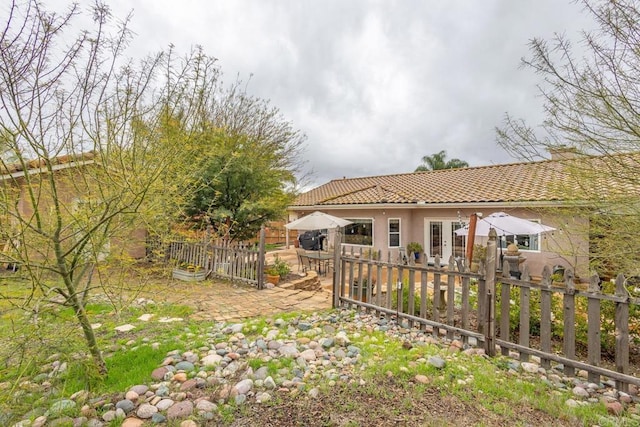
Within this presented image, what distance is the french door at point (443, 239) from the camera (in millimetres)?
13578

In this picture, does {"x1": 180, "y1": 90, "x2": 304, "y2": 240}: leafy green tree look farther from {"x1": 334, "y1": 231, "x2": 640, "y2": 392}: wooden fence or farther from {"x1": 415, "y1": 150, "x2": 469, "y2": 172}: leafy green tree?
{"x1": 415, "y1": 150, "x2": 469, "y2": 172}: leafy green tree

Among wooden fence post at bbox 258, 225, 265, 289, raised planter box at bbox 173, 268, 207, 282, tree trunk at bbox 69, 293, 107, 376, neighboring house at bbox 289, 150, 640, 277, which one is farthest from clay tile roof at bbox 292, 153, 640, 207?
tree trunk at bbox 69, 293, 107, 376

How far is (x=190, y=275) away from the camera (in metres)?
8.82

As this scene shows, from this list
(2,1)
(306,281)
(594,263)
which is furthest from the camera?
(306,281)

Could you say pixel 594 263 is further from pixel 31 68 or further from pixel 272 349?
pixel 31 68

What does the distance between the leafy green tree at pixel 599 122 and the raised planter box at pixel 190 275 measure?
8013 mm

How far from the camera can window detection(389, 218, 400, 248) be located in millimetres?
15047

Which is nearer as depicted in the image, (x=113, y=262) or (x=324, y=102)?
(x=113, y=262)

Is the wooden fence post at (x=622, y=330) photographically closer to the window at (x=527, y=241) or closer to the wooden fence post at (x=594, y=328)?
Answer: the wooden fence post at (x=594, y=328)

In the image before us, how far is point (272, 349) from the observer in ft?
13.2

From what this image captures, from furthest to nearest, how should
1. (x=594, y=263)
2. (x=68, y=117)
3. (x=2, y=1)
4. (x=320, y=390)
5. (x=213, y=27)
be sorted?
(x=213, y=27) < (x=594, y=263) < (x=320, y=390) < (x=68, y=117) < (x=2, y=1)

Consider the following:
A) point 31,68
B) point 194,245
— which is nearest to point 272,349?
point 31,68

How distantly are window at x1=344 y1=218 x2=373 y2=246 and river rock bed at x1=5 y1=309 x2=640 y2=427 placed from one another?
434 inches

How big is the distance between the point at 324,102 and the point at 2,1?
11849mm
